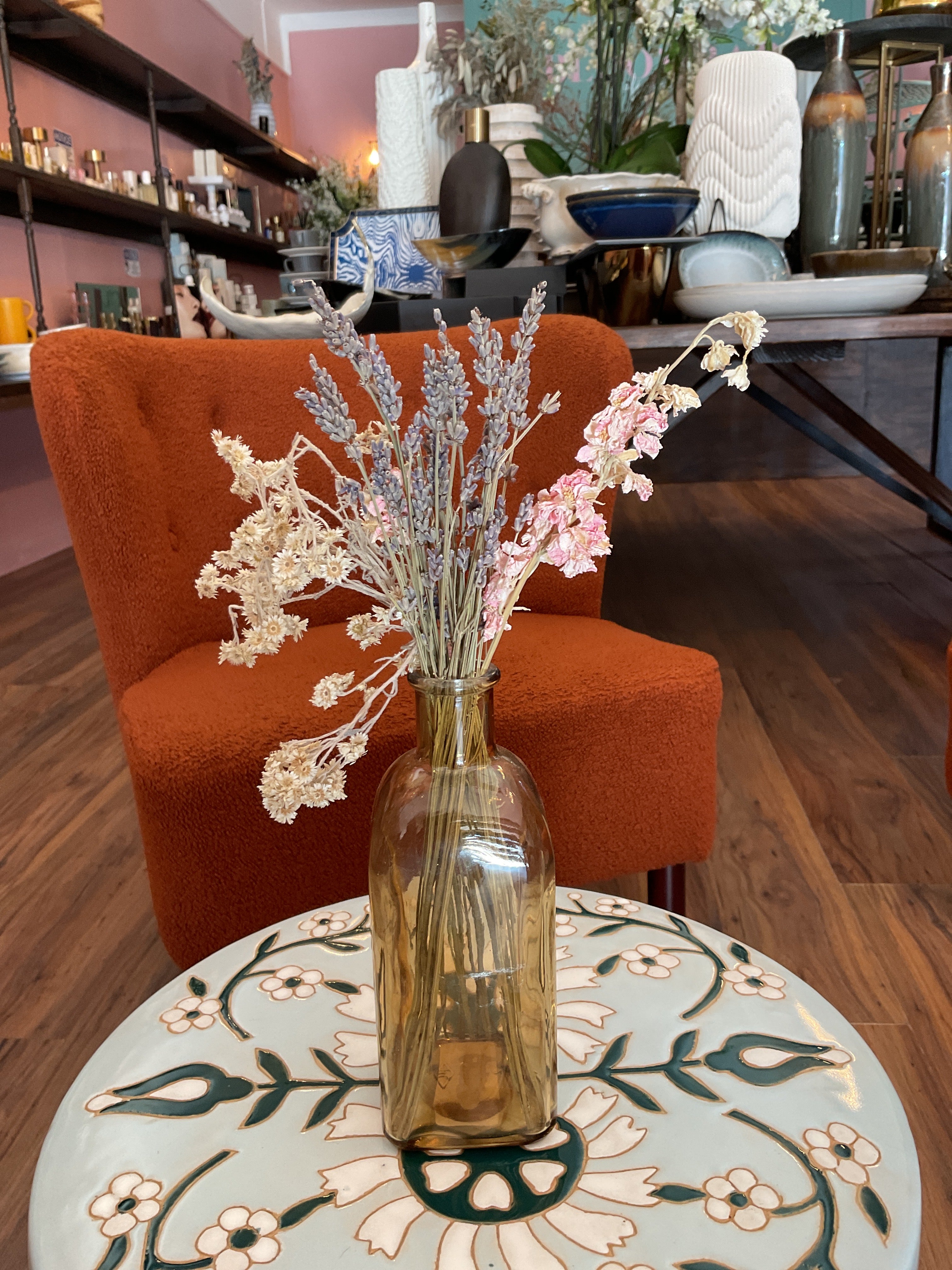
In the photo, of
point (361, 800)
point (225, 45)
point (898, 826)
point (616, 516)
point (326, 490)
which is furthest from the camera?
point (225, 45)

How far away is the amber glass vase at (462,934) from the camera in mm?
511

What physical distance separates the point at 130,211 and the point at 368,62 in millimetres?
3563

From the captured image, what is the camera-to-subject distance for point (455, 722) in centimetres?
51

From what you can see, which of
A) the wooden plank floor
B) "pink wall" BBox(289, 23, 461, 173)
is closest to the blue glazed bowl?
the wooden plank floor

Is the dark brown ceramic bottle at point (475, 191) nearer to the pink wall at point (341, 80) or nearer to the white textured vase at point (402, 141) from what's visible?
the white textured vase at point (402, 141)

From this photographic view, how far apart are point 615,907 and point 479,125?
1.85m

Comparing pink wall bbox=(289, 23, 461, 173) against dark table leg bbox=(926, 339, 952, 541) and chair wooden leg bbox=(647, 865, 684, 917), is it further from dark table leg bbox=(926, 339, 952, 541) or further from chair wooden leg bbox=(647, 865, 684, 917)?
chair wooden leg bbox=(647, 865, 684, 917)

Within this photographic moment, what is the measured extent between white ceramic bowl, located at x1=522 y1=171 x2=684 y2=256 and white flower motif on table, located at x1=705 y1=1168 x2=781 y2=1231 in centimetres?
175

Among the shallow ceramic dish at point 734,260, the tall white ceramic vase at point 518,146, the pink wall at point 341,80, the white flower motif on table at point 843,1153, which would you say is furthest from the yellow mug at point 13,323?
the pink wall at point 341,80

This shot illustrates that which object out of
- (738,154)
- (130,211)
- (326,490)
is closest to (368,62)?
(130,211)

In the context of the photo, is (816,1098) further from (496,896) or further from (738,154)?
(738,154)

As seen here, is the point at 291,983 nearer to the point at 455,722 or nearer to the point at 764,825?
the point at 455,722

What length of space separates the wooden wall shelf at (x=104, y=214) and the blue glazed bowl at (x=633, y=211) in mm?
2205

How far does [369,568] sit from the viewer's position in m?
0.51
